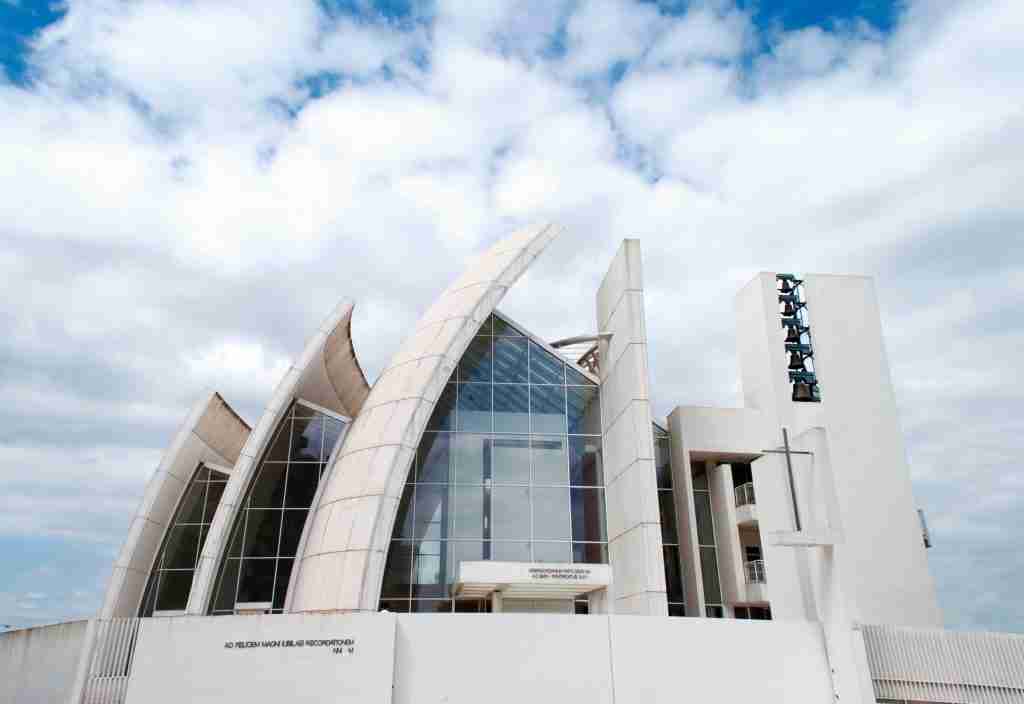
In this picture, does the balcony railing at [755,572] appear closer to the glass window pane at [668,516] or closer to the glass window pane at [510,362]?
the glass window pane at [668,516]

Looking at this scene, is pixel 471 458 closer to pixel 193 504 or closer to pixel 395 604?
pixel 395 604

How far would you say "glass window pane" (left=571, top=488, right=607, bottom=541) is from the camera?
23594mm

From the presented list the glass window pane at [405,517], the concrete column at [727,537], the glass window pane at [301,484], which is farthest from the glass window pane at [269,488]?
the concrete column at [727,537]

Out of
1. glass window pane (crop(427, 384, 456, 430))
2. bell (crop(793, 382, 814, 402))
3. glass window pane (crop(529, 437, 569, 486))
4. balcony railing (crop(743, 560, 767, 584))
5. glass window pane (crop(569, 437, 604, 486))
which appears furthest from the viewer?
bell (crop(793, 382, 814, 402))

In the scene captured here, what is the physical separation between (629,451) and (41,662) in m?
15.2

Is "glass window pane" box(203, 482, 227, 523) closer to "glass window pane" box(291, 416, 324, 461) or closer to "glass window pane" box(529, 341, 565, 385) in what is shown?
"glass window pane" box(291, 416, 324, 461)

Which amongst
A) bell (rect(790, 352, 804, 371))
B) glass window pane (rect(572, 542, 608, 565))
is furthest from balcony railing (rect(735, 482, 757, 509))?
glass window pane (rect(572, 542, 608, 565))

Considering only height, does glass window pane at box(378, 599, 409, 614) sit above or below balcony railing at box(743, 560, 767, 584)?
below

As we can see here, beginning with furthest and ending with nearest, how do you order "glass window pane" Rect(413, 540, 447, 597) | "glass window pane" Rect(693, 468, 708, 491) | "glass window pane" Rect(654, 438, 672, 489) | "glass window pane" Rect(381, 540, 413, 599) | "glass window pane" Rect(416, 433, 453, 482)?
1. "glass window pane" Rect(693, 468, 708, 491)
2. "glass window pane" Rect(654, 438, 672, 489)
3. "glass window pane" Rect(416, 433, 453, 482)
4. "glass window pane" Rect(413, 540, 447, 597)
5. "glass window pane" Rect(381, 540, 413, 599)

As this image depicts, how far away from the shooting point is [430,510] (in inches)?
924

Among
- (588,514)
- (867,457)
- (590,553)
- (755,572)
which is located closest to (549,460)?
(588,514)

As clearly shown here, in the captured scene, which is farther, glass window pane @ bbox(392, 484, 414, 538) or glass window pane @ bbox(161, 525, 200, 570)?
glass window pane @ bbox(161, 525, 200, 570)

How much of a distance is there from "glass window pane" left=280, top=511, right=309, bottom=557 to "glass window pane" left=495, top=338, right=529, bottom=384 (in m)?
7.92

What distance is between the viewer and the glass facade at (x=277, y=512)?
24.2m
